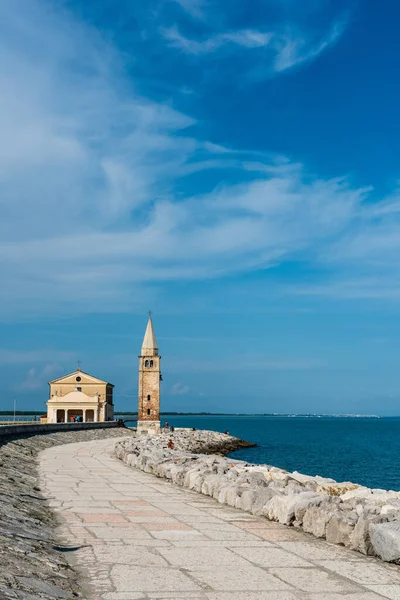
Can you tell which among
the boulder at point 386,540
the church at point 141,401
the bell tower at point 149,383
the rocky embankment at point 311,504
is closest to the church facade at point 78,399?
the church at point 141,401

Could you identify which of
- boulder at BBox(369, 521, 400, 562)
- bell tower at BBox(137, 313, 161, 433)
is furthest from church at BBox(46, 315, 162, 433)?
boulder at BBox(369, 521, 400, 562)

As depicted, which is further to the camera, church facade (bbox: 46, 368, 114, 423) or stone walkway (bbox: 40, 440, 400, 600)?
church facade (bbox: 46, 368, 114, 423)

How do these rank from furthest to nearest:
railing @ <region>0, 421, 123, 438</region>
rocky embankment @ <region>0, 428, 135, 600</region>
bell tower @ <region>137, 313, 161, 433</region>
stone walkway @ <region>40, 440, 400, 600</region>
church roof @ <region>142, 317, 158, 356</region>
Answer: church roof @ <region>142, 317, 158, 356</region>
bell tower @ <region>137, 313, 161, 433</region>
railing @ <region>0, 421, 123, 438</region>
stone walkway @ <region>40, 440, 400, 600</region>
rocky embankment @ <region>0, 428, 135, 600</region>

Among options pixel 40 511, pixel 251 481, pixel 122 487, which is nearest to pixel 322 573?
pixel 40 511

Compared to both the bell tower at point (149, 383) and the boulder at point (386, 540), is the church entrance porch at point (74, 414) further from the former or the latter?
the boulder at point (386, 540)

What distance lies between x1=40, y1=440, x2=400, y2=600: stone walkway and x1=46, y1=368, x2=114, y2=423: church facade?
59251mm

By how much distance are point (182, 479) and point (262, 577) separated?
7.75m

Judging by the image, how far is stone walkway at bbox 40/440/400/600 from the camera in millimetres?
5230

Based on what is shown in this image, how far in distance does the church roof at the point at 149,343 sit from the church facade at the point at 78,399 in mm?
7759

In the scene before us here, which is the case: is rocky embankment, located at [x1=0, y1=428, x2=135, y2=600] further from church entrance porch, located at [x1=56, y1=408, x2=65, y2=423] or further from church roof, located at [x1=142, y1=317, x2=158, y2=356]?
church entrance porch, located at [x1=56, y1=408, x2=65, y2=423]

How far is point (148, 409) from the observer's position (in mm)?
68750

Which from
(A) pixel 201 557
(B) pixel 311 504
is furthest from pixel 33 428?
(A) pixel 201 557

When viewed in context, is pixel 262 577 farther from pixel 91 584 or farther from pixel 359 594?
pixel 91 584

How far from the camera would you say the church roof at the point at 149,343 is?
229 feet
